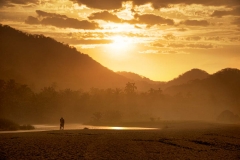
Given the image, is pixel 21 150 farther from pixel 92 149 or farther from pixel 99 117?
pixel 99 117

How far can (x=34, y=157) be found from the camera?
91.4 ft

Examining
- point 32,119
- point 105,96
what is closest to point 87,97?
point 105,96

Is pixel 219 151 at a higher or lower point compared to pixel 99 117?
lower

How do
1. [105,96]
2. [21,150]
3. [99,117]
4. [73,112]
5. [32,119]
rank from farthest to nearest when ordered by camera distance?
[105,96] < [73,112] < [99,117] < [32,119] < [21,150]

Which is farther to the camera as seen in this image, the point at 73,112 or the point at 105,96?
the point at 105,96

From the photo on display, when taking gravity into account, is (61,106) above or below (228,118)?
above

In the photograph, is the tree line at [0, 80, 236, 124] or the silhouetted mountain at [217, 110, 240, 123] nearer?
the tree line at [0, 80, 236, 124]

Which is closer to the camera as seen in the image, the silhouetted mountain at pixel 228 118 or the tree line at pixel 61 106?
the tree line at pixel 61 106

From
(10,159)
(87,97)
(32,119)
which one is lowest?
(10,159)

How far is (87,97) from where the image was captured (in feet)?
560

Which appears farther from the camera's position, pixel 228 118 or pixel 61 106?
pixel 61 106

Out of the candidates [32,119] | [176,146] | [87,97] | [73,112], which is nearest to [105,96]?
[87,97]

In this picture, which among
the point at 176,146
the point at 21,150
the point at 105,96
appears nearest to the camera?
the point at 21,150

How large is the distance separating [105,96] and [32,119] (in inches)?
2190
